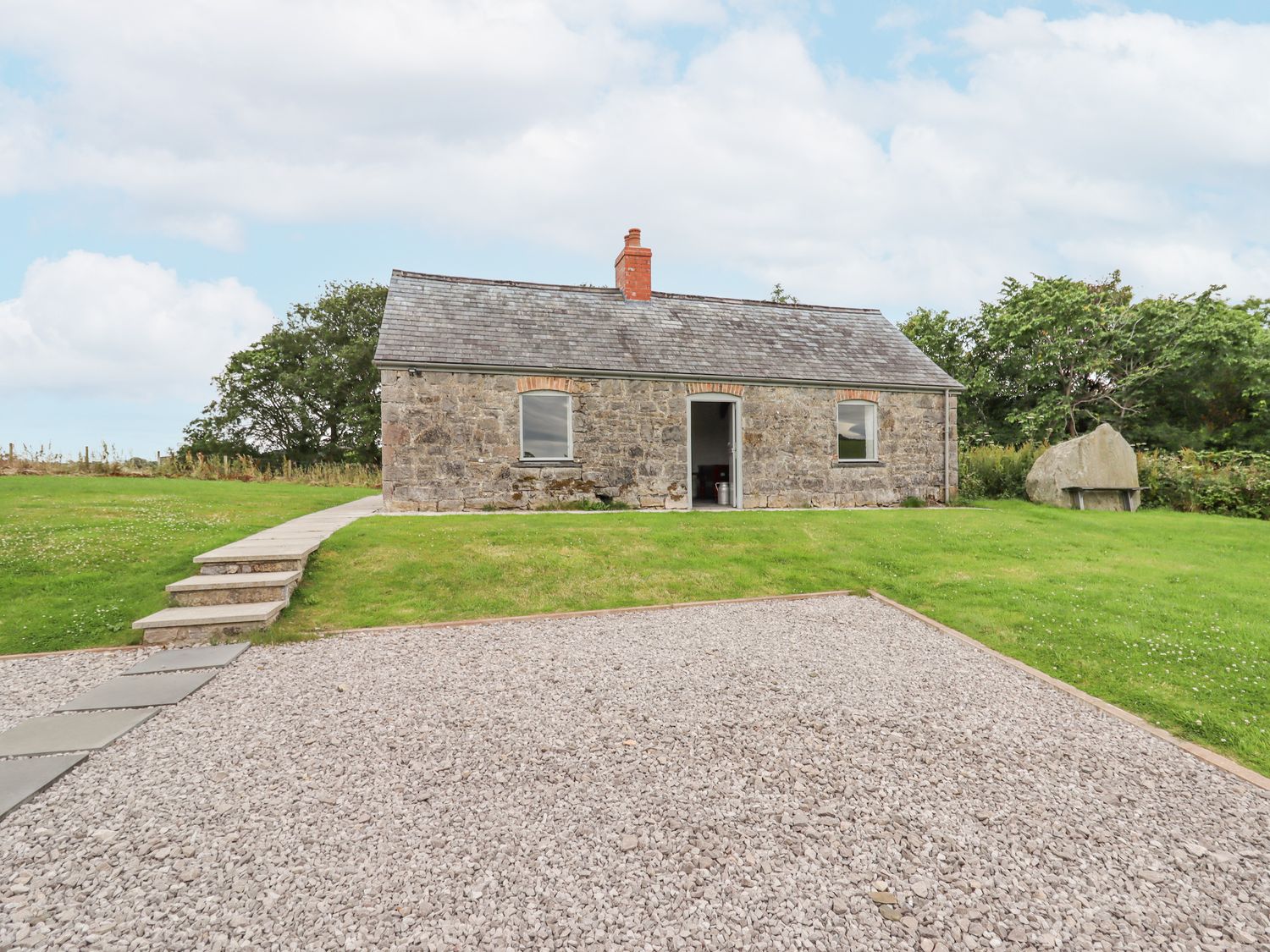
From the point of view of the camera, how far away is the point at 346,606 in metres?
6.66

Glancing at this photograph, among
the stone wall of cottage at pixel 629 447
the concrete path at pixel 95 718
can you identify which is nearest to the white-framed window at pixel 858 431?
the stone wall of cottage at pixel 629 447

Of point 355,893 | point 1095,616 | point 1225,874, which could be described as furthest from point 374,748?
point 1095,616

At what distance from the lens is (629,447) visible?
45.6 ft

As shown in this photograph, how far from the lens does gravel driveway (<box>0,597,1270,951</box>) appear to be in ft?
7.61

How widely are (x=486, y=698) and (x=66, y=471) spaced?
2291cm

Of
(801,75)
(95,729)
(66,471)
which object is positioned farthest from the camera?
(66,471)

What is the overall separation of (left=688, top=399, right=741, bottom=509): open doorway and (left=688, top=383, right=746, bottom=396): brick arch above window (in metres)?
0.63

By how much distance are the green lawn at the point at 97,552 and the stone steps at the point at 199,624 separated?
11.8 inches

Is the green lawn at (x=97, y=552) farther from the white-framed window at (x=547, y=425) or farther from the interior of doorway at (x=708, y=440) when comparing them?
the interior of doorway at (x=708, y=440)

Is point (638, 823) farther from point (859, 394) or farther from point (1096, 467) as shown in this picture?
point (1096, 467)

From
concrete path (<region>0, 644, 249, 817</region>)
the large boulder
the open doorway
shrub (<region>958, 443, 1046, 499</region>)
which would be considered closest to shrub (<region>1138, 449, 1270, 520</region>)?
the large boulder

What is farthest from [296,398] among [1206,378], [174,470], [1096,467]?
[1206,378]

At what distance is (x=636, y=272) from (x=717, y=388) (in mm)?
4438

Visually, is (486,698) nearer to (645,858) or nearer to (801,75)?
(645,858)
